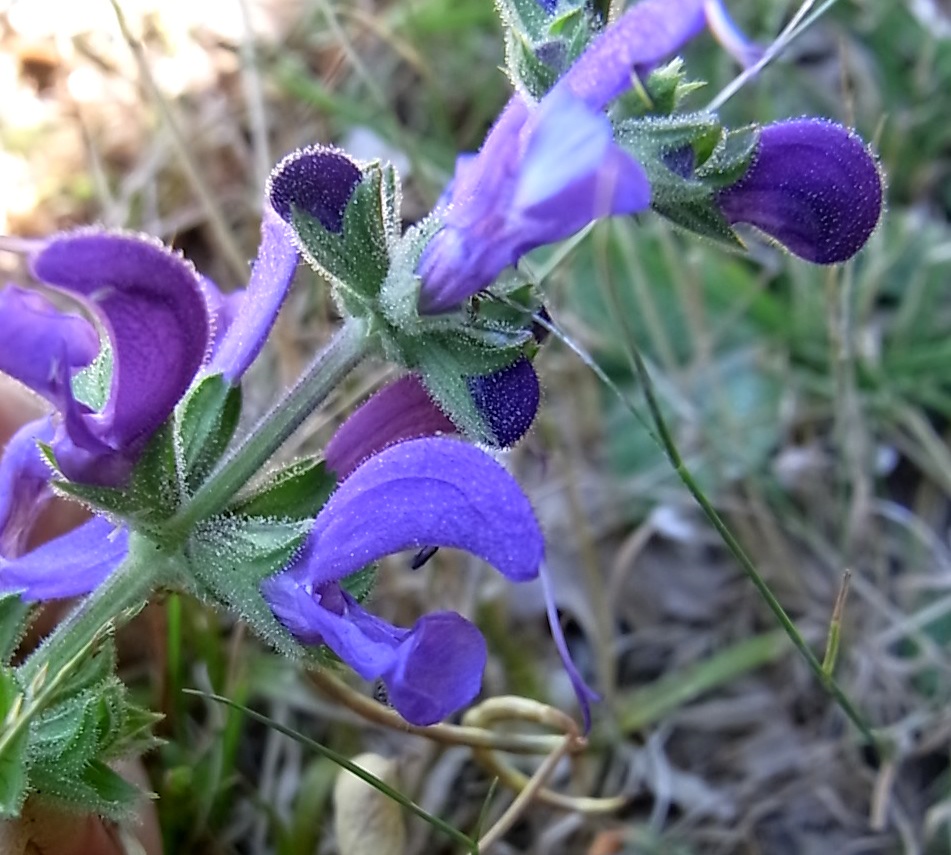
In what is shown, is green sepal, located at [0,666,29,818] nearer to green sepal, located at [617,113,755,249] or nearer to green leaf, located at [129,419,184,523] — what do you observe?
green leaf, located at [129,419,184,523]

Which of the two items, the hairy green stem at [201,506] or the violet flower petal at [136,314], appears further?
the hairy green stem at [201,506]

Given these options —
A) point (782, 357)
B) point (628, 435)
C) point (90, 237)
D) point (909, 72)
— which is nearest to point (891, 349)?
point (782, 357)

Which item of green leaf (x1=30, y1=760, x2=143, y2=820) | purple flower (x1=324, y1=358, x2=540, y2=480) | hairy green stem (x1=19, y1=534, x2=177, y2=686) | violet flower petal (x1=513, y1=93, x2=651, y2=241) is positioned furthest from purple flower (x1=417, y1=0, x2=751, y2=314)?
green leaf (x1=30, y1=760, x2=143, y2=820)

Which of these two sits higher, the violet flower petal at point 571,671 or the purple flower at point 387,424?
the purple flower at point 387,424

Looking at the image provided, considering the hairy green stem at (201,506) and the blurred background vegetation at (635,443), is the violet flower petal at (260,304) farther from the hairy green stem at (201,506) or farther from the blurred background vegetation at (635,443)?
the blurred background vegetation at (635,443)

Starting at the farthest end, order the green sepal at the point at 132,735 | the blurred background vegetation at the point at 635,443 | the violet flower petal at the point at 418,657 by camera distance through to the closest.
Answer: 1. the blurred background vegetation at the point at 635,443
2. the green sepal at the point at 132,735
3. the violet flower petal at the point at 418,657

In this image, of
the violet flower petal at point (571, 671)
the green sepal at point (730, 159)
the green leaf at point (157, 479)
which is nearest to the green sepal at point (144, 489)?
the green leaf at point (157, 479)
